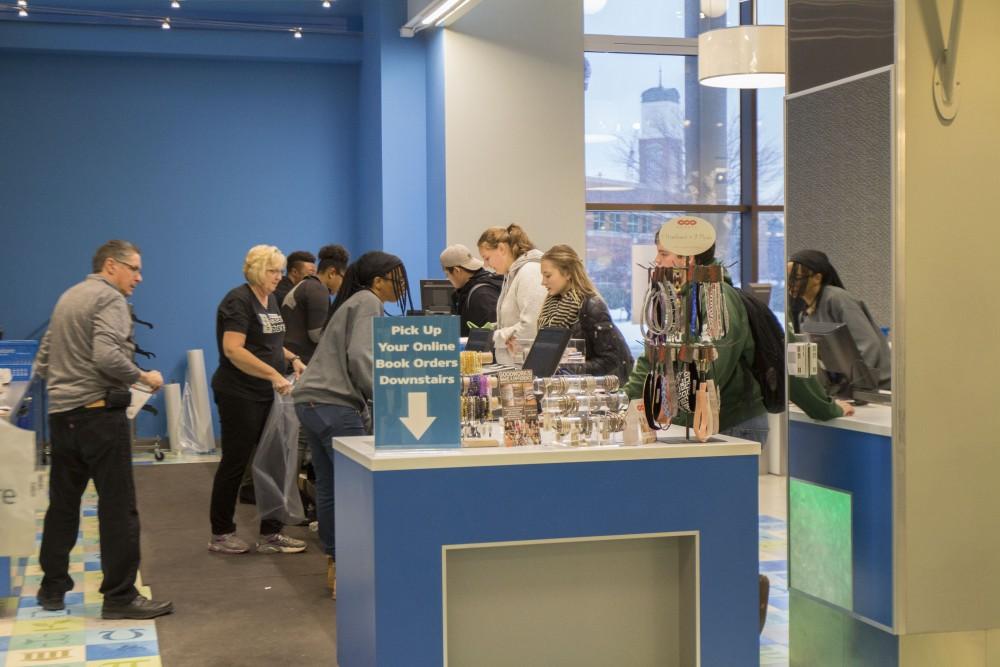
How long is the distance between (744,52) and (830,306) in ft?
12.4

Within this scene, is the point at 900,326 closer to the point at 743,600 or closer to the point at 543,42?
the point at 743,600

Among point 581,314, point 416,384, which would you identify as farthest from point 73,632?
point 581,314

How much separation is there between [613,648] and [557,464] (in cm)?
63

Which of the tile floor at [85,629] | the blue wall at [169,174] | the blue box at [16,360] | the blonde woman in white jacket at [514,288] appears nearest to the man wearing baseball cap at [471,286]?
the blonde woman in white jacket at [514,288]

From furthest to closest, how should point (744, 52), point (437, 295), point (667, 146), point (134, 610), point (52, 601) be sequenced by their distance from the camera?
point (667, 146) < point (437, 295) < point (744, 52) < point (52, 601) < point (134, 610)

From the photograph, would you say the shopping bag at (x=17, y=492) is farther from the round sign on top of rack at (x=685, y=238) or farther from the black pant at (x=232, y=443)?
the round sign on top of rack at (x=685, y=238)

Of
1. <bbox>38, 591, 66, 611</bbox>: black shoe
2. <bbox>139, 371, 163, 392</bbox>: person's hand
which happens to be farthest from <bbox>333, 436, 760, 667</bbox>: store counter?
<bbox>38, 591, 66, 611</bbox>: black shoe

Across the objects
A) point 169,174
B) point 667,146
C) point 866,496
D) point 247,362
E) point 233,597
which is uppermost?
point 667,146

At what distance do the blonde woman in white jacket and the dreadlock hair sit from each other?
33.1 inches

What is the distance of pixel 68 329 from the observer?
4.82 meters

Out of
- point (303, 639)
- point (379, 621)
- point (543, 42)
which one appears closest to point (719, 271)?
point (379, 621)

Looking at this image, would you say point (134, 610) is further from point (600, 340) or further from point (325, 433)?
point (600, 340)

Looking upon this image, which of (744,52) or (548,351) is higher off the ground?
(744,52)

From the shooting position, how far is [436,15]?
8.77 meters
